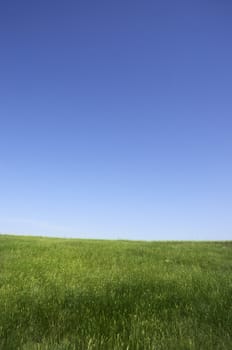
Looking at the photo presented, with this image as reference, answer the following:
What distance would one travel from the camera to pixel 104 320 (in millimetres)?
6078

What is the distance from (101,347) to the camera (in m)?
4.80

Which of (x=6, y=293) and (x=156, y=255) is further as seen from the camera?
(x=156, y=255)

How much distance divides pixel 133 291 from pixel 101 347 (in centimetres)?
375

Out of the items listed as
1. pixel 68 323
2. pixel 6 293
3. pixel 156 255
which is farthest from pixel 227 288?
pixel 156 255

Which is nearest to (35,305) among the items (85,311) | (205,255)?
(85,311)

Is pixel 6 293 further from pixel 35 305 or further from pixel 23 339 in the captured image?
A: pixel 23 339

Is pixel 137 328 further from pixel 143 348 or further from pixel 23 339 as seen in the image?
pixel 23 339

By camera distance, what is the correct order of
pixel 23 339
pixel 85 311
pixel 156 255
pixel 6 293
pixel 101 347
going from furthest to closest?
Result: pixel 156 255
pixel 6 293
pixel 85 311
pixel 23 339
pixel 101 347

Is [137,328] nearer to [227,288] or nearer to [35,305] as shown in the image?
[35,305]

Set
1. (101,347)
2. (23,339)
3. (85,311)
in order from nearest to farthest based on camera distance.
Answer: (101,347) < (23,339) < (85,311)

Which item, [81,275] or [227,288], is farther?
[81,275]

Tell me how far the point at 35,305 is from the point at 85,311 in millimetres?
1099

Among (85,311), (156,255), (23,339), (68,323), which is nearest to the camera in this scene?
(23,339)

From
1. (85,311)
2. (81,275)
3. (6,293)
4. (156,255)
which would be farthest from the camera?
(156,255)
